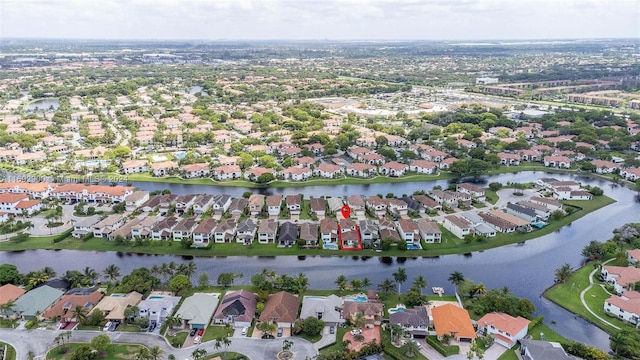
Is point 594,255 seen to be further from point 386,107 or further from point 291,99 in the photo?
point 291,99

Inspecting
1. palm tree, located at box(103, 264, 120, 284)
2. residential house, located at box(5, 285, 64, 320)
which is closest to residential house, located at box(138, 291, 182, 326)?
palm tree, located at box(103, 264, 120, 284)

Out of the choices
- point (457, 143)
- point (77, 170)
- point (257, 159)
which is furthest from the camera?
point (457, 143)

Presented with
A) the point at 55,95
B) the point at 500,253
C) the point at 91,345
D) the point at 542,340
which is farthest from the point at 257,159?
the point at 55,95

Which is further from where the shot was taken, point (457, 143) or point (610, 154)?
point (457, 143)

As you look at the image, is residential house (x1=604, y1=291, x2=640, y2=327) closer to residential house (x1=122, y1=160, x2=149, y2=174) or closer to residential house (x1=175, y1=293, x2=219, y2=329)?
residential house (x1=175, y1=293, x2=219, y2=329)

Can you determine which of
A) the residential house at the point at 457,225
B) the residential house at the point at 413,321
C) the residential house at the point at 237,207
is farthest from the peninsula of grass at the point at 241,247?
the residential house at the point at 413,321
